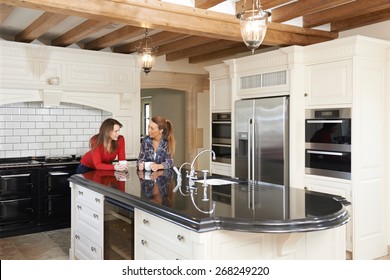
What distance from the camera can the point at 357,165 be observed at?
4.47 metres

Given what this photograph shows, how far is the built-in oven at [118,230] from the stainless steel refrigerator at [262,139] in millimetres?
2017

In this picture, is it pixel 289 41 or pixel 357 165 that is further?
pixel 289 41

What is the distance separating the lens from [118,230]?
3.37m

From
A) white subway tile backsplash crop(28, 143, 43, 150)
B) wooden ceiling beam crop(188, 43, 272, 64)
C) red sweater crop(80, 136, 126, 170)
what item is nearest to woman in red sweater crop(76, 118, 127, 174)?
red sweater crop(80, 136, 126, 170)

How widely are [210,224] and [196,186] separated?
1.09m

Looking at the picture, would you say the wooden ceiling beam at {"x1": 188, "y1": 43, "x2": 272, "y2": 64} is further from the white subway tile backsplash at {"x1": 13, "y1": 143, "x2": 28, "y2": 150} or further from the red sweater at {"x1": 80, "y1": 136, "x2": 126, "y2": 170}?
the white subway tile backsplash at {"x1": 13, "y1": 143, "x2": 28, "y2": 150}

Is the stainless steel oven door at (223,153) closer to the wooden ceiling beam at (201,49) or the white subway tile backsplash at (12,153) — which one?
the wooden ceiling beam at (201,49)

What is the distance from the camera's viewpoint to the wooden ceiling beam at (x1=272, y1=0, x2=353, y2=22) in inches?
164

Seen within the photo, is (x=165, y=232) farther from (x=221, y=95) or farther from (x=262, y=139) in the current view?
(x=221, y=95)

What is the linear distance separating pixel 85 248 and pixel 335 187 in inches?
106

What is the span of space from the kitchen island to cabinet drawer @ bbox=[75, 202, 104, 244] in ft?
0.06

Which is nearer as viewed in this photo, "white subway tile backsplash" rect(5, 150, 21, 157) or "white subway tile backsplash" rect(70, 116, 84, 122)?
"white subway tile backsplash" rect(5, 150, 21, 157)
